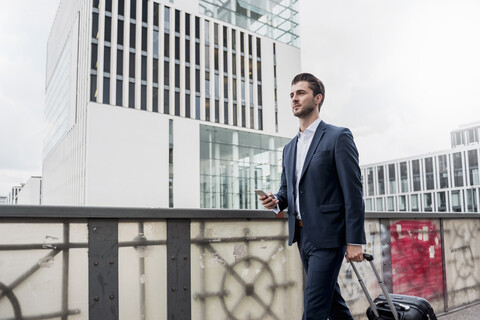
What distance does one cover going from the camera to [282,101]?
175 ft

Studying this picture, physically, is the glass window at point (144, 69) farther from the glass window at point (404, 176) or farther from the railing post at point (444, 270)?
the glass window at point (404, 176)

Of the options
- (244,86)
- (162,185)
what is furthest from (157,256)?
(244,86)

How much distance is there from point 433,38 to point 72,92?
3934cm

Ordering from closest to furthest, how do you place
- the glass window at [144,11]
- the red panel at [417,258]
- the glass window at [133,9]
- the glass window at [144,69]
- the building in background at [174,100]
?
1. the red panel at [417,258]
2. the building in background at [174,100]
3. the glass window at [144,69]
4. the glass window at [133,9]
5. the glass window at [144,11]

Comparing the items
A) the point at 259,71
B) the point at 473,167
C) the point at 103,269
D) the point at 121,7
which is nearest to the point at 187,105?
the point at 259,71

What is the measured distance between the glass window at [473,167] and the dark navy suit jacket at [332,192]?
83.4 m

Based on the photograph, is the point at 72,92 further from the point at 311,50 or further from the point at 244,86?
the point at 311,50

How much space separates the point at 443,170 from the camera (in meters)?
80.5

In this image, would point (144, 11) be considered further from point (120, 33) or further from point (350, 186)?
point (350, 186)

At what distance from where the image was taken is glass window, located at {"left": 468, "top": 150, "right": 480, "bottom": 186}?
75562 millimetres

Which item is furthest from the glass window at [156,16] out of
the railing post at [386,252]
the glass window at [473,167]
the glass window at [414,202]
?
the glass window at [414,202]

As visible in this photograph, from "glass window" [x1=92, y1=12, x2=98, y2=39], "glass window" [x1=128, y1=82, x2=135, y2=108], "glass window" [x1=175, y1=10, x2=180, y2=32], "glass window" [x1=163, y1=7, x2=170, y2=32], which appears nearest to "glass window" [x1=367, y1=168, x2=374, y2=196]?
"glass window" [x1=175, y1=10, x2=180, y2=32]

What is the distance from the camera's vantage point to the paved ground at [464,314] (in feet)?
16.5

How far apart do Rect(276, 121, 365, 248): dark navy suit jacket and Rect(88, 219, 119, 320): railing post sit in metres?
1.21
